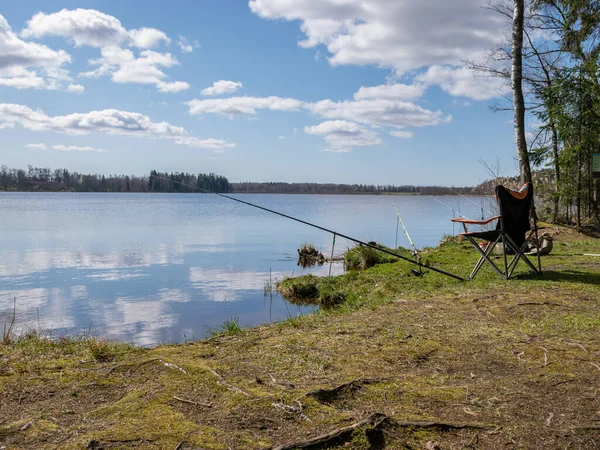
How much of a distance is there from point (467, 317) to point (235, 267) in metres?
9.66

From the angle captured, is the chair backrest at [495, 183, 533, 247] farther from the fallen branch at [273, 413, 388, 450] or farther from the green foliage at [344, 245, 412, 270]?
the fallen branch at [273, 413, 388, 450]

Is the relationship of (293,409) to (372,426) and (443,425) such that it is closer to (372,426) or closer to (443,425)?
(372,426)

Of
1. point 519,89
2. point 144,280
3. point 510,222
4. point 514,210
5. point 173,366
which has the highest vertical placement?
point 519,89

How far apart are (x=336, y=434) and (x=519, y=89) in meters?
13.3

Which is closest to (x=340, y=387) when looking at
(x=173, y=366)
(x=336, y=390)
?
(x=336, y=390)

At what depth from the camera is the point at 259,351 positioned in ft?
13.5

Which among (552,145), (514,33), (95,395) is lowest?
(95,395)

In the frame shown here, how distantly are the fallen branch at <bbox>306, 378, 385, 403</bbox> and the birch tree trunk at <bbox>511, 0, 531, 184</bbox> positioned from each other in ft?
39.2

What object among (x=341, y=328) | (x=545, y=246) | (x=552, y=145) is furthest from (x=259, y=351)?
(x=552, y=145)

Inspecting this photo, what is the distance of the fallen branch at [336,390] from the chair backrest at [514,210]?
187 inches

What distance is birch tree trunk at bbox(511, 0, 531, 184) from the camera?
13.6 m

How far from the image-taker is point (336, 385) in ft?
10.5

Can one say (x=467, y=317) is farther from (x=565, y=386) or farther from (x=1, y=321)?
(x=1, y=321)

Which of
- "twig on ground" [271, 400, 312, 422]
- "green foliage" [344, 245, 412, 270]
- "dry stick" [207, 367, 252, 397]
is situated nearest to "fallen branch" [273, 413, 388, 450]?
"twig on ground" [271, 400, 312, 422]
